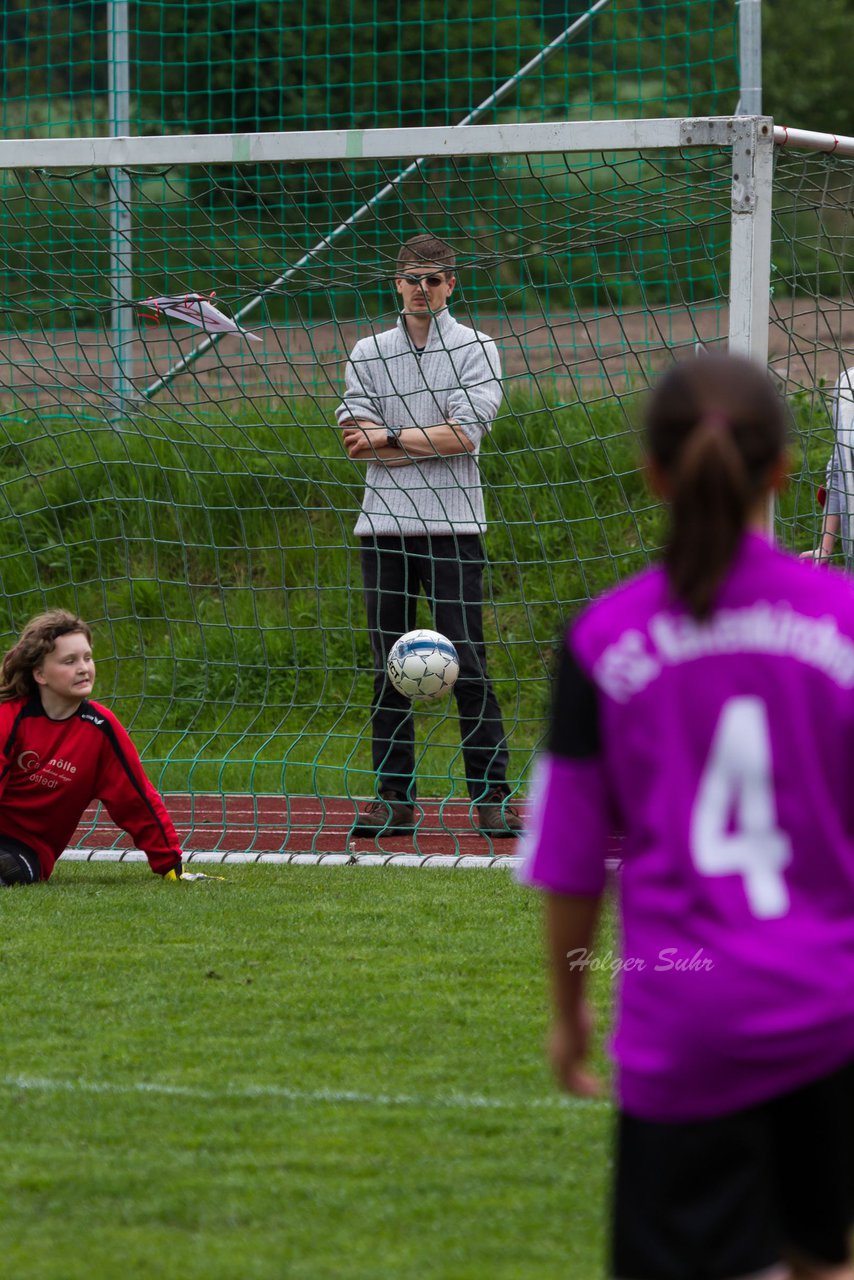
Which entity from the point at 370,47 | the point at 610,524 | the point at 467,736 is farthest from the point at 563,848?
the point at 370,47

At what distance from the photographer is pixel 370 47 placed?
1630 cm

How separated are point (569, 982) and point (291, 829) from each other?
534cm

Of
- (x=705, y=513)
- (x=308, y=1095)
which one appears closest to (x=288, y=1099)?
(x=308, y=1095)

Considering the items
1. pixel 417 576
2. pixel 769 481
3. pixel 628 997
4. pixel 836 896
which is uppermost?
pixel 769 481

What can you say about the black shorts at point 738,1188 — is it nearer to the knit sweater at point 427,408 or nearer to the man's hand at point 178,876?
the man's hand at point 178,876

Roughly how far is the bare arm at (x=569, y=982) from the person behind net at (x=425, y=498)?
473 centimetres

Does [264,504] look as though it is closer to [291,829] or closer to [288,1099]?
[291,829]

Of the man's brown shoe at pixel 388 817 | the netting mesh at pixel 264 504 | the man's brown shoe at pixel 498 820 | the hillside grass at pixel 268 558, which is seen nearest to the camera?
the man's brown shoe at pixel 498 820

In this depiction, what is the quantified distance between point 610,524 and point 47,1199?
8.01m

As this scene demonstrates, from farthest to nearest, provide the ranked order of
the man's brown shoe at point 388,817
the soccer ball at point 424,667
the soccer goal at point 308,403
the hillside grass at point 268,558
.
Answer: the hillside grass at point 268,558, the man's brown shoe at point 388,817, the soccer goal at point 308,403, the soccer ball at point 424,667


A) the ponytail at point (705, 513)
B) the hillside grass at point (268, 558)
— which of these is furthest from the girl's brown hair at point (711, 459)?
the hillside grass at point (268, 558)

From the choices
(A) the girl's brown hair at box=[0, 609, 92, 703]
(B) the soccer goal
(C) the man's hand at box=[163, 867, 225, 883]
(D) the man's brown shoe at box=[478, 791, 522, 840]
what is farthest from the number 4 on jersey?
(D) the man's brown shoe at box=[478, 791, 522, 840]

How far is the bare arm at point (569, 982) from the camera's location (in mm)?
1978

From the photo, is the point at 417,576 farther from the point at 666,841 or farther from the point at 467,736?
the point at 666,841
